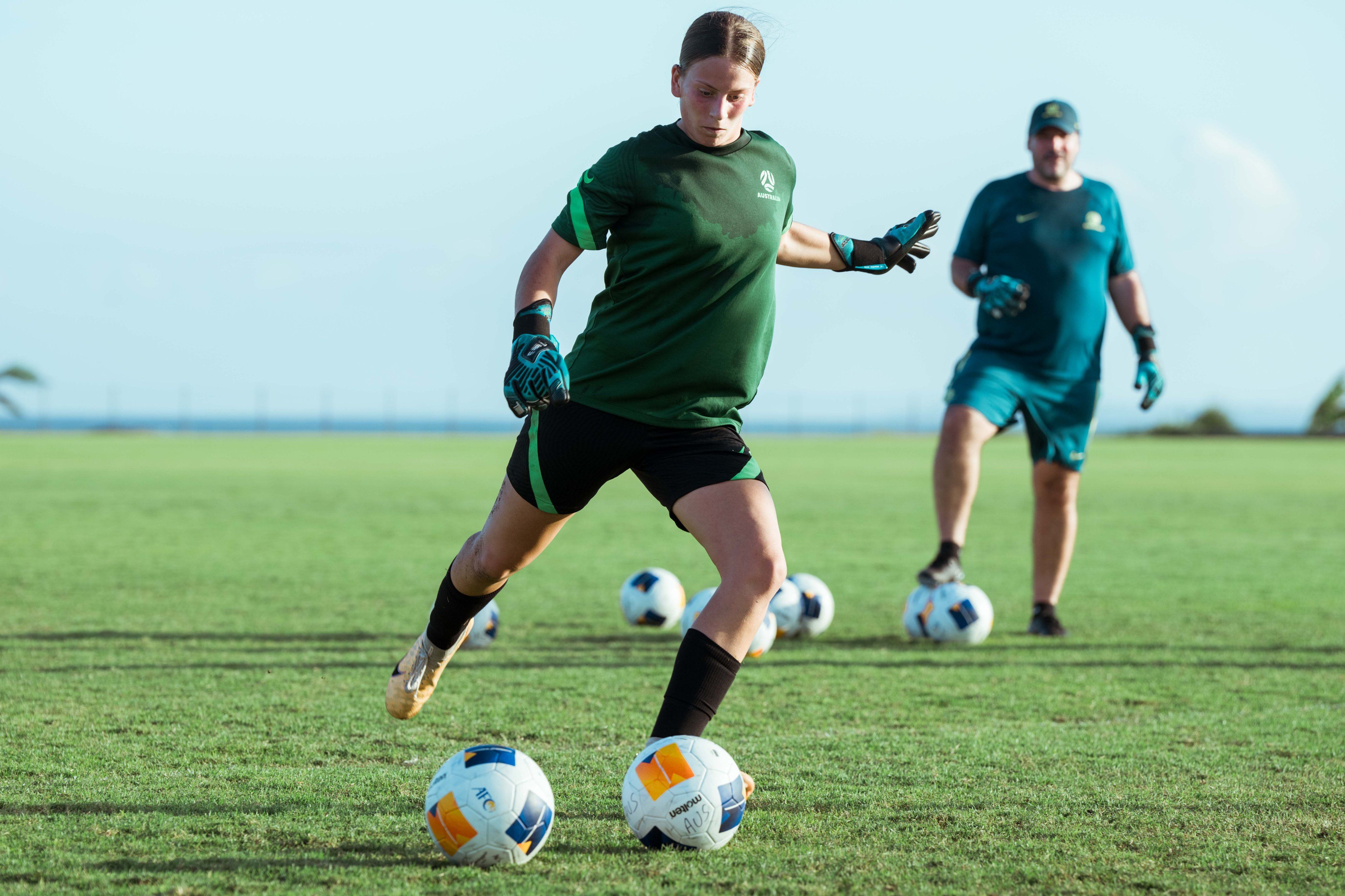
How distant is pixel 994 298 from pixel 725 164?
3.77 m

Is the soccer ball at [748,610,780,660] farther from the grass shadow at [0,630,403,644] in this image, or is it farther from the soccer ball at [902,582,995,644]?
the grass shadow at [0,630,403,644]

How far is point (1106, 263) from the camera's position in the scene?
7.77m

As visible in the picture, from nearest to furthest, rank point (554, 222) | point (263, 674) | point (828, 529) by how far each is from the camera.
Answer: point (554, 222)
point (263, 674)
point (828, 529)

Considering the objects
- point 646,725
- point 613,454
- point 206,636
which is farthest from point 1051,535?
point 206,636

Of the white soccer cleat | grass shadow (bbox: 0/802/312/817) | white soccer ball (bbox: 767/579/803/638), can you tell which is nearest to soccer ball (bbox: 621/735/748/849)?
grass shadow (bbox: 0/802/312/817)

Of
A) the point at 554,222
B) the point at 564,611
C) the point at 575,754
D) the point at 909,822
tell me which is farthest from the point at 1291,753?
the point at 564,611

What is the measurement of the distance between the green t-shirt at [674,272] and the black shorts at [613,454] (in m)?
0.04

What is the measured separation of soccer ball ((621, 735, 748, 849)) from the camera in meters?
3.37

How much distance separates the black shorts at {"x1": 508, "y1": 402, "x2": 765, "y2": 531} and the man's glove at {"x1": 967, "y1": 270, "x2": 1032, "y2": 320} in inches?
148

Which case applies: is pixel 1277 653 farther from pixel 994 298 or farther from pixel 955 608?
pixel 994 298

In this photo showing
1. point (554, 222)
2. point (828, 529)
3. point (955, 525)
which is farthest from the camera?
point (828, 529)

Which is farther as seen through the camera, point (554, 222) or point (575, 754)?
point (575, 754)

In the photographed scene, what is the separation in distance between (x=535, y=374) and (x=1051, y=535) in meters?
4.96

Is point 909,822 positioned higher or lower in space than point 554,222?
lower
